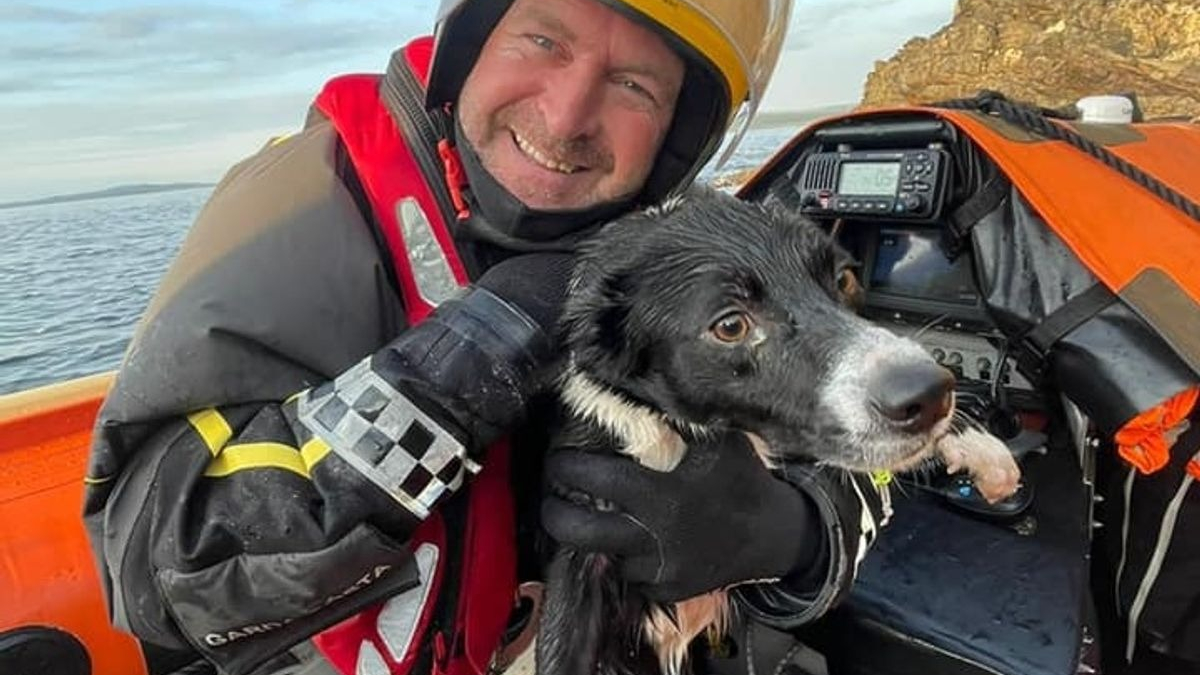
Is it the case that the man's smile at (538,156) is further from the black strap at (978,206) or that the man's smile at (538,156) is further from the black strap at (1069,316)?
the black strap at (1069,316)

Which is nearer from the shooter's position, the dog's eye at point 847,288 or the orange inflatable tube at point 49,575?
the dog's eye at point 847,288

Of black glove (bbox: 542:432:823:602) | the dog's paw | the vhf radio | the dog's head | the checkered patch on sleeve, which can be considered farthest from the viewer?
the vhf radio

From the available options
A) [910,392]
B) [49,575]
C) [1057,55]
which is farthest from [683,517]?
[1057,55]

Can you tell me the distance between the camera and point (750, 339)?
191 cm

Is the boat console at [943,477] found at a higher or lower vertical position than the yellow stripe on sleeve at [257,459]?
lower

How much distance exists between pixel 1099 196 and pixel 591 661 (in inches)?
68.6

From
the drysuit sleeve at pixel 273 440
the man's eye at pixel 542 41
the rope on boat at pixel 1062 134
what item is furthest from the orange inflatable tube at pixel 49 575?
the rope on boat at pixel 1062 134

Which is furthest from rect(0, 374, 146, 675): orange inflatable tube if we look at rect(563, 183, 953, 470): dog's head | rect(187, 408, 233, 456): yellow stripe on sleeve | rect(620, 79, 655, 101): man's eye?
rect(620, 79, 655, 101): man's eye

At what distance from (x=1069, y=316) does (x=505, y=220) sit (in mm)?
1451

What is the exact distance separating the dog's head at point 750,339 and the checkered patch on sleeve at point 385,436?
523 mm

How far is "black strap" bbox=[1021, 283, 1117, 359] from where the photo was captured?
2.23 meters

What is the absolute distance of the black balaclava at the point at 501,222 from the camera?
220 centimetres

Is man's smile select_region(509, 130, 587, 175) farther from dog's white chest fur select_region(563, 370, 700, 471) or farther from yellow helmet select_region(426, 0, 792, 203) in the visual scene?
dog's white chest fur select_region(563, 370, 700, 471)

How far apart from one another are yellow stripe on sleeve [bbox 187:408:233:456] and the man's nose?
104cm
